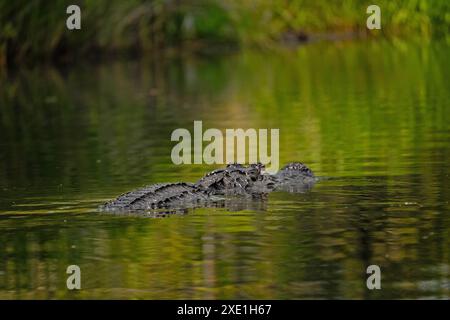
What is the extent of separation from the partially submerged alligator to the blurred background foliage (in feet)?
81.9

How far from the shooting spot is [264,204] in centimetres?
1387

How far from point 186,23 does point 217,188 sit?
123ft

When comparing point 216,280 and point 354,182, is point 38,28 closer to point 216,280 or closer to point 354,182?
point 354,182

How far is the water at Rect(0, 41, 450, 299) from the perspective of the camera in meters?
10.4

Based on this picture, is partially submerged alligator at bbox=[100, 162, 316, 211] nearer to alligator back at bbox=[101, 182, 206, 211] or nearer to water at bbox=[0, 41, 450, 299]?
alligator back at bbox=[101, 182, 206, 211]

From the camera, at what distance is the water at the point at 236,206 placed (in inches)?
408

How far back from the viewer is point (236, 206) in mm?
13875

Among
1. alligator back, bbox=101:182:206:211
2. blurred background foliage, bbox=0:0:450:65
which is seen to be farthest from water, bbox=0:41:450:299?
blurred background foliage, bbox=0:0:450:65

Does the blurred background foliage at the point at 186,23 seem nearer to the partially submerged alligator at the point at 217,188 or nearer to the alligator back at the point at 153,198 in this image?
the partially submerged alligator at the point at 217,188

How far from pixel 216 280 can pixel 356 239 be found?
173cm

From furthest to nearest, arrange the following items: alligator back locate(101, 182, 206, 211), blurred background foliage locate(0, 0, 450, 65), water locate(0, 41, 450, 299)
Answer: blurred background foliage locate(0, 0, 450, 65)
alligator back locate(101, 182, 206, 211)
water locate(0, 41, 450, 299)
